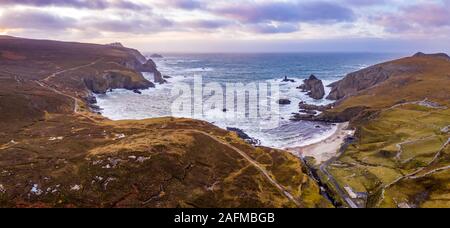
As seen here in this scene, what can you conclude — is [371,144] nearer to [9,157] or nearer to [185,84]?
[9,157]

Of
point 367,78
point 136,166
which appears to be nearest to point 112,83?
point 367,78

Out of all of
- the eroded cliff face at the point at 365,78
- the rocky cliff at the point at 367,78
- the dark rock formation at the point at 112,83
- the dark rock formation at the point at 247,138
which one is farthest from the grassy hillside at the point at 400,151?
the dark rock formation at the point at 112,83

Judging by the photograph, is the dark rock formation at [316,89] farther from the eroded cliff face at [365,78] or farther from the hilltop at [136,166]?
the hilltop at [136,166]

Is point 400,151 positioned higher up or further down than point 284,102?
further down

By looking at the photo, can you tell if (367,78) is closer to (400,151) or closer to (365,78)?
(365,78)

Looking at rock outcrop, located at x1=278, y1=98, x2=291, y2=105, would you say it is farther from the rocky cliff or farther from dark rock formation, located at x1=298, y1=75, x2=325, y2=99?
the rocky cliff
